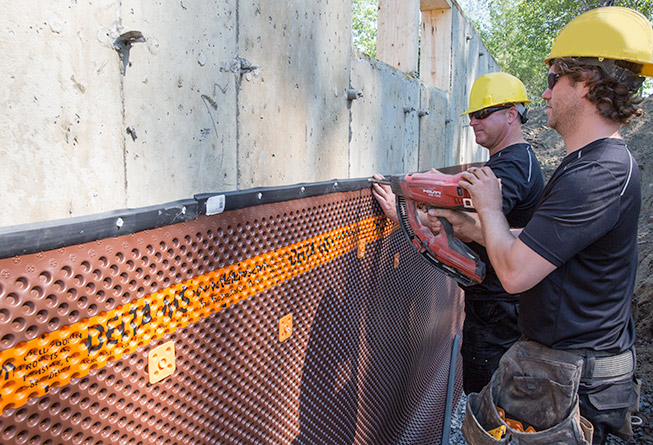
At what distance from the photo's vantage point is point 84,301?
1231 millimetres

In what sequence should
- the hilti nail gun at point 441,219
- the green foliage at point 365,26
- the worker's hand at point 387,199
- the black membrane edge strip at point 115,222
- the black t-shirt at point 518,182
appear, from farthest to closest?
the green foliage at point 365,26
the worker's hand at point 387,199
the black t-shirt at point 518,182
the hilti nail gun at point 441,219
the black membrane edge strip at point 115,222

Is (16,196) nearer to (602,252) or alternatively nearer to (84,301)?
(84,301)

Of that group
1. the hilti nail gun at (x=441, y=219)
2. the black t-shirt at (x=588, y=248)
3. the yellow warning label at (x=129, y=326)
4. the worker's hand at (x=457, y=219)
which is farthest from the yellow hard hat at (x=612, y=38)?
the yellow warning label at (x=129, y=326)

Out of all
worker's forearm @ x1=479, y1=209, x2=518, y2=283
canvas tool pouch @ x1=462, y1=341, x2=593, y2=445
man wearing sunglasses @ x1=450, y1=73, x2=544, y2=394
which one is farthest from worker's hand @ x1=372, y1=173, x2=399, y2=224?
canvas tool pouch @ x1=462, y1=341, x2=593, y2=445

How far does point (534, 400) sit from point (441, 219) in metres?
1.08

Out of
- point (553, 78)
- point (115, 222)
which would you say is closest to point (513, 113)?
point (553, 78)

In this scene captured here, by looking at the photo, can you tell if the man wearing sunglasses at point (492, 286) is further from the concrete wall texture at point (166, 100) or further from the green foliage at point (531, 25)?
the green foliage at point (531, 25)

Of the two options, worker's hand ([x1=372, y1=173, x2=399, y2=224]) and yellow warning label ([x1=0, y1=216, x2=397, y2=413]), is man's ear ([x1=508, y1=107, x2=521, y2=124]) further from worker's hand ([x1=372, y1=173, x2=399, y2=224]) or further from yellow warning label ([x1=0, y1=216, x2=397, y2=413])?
yellow warning label ([x1=0, y1=216, x2=397, y2=413])

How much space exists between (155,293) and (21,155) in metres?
0.53

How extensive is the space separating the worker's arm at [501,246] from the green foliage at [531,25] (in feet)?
54.7

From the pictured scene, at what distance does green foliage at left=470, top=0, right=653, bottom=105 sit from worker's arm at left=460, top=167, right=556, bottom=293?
16686mm

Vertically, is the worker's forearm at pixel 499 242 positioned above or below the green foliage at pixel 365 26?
below

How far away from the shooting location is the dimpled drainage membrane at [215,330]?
3.76 ft

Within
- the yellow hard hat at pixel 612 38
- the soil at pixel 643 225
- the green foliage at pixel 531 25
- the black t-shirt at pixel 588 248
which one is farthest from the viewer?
the green foliage at pixel 531 25
